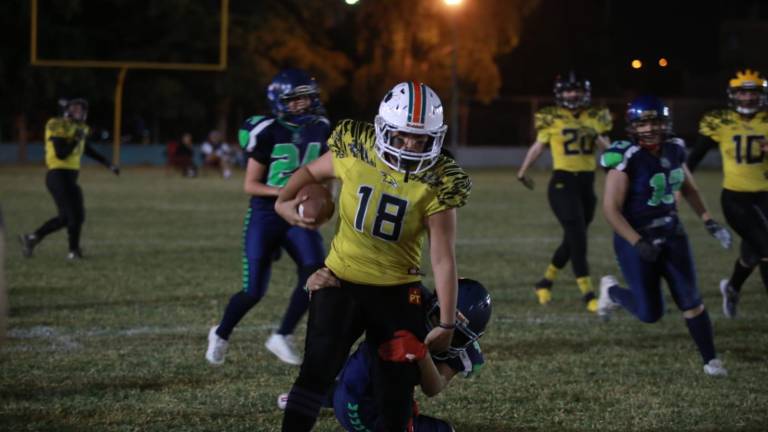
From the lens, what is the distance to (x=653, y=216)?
6.24m

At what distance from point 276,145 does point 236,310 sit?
983 mm

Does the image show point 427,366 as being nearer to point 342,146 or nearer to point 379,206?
point 379,206

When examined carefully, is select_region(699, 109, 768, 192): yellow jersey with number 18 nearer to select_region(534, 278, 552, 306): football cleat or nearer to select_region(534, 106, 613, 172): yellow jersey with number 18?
select_region(534, 106, 613, 172): yellow jersey with number 18

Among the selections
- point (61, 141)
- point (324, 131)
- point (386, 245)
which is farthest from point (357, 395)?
point (61, 141)

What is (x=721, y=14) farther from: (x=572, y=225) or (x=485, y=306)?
(x=485, y=306)

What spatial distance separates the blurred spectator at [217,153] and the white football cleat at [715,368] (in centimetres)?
2535

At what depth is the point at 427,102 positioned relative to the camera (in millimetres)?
3885

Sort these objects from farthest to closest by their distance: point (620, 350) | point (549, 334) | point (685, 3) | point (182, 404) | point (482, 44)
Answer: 1. point (685, 3)
2. point (482, 44)
3. point (549, 334)
4. point (620, 350)
5. point (182, 404)

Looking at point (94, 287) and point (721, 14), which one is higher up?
point (721, 14)

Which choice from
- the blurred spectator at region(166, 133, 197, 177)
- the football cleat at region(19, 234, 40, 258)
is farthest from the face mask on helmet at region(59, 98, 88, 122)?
the blurred spectator at region(166, 133, 197, 177)

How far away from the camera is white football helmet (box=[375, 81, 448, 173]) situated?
152 inches

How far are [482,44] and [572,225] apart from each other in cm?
3151

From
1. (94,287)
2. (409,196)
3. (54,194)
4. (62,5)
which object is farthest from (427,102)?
(62,5)

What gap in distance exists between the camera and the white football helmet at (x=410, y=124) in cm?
386
